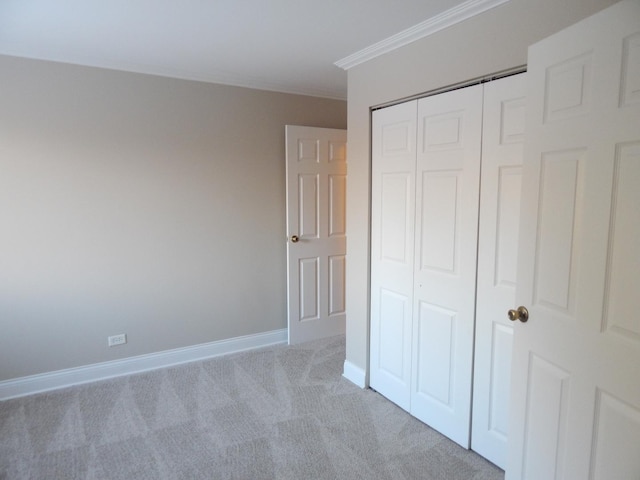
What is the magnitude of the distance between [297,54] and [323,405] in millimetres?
2442

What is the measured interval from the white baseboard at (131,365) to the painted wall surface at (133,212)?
0.06 m

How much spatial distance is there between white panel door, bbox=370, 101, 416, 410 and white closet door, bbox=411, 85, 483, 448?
0.08 m

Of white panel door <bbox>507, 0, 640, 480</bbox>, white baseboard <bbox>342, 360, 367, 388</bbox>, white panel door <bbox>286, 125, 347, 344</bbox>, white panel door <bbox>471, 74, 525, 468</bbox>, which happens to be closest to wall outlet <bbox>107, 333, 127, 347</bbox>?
white panel door <bbox>286, 125, 347, 344</bbox>

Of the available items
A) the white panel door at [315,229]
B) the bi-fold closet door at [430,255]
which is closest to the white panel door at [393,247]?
the bi-fold closet door at [430,255]

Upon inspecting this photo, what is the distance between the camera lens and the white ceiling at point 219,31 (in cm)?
217

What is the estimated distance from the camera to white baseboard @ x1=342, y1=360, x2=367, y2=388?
314 cm

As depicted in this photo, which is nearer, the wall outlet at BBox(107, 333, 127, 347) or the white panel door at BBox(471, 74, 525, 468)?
the white panel door at BBox(471, 74, 525, 468)

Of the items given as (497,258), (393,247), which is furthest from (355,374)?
(497,258)

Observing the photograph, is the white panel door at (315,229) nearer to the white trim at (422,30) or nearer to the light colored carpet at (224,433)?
the light colored carpet at (224,433)

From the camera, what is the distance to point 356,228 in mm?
3117

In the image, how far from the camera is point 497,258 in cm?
216

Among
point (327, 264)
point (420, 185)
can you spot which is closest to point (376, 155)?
point (420, 185)

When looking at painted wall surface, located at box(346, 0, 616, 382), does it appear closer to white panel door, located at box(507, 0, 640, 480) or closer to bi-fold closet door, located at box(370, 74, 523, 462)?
bi-fold closet door, located at box(370, 74, 523, 462)

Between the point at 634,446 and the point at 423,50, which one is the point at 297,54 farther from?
the point at 634,446
